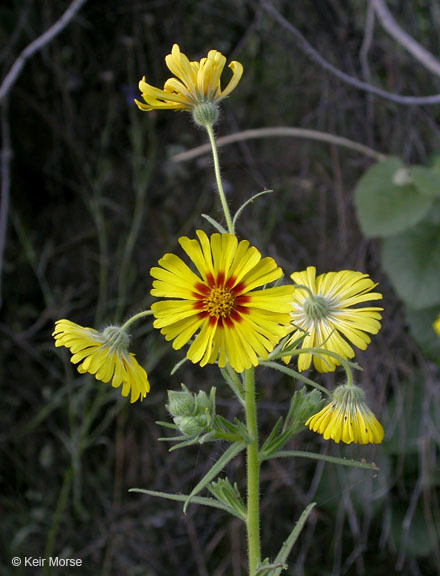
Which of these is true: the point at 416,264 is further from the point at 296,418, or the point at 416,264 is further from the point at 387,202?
the point at 296,418

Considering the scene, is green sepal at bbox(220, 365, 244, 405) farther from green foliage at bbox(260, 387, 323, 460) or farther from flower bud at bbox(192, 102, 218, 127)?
flower bud at bbox(192, 102, 218, 127)

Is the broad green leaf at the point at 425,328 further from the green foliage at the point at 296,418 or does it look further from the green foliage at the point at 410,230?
the green foliage at the point at 296,418

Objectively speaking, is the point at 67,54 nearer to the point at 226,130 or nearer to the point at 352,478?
the point at 226,130

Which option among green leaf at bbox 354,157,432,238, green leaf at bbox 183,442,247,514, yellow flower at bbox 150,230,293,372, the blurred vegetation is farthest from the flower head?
the blurred vegetation

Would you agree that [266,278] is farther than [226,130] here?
No

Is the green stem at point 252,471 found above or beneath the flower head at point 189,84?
beneath

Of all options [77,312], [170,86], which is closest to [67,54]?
[77,312]

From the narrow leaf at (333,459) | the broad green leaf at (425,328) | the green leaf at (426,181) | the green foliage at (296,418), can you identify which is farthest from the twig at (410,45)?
the narrow leaf at (333,459)
